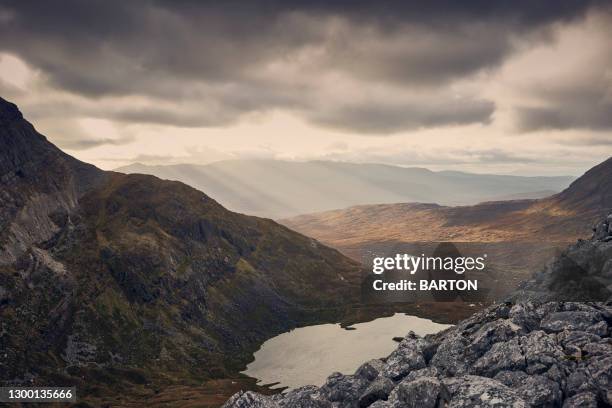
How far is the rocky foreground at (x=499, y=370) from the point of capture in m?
34.2

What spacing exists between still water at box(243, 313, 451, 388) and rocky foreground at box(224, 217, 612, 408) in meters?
91.6

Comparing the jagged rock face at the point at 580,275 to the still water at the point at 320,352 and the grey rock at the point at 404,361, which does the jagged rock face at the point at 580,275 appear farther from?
the still water at the point at 320,352

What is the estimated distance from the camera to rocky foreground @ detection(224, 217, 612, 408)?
1348 inches

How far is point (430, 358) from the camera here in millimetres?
48688

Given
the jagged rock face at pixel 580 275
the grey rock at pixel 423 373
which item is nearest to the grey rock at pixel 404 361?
the grey rock at pixel 423 373

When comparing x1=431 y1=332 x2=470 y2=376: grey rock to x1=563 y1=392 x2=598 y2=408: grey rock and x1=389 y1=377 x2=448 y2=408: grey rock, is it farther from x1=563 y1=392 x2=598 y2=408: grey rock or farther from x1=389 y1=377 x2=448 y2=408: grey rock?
x1=563 y1=392 x2=598 y2=408: grey rock

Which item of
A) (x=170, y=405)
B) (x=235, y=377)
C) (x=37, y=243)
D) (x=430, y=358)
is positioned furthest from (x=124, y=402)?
(x=430, y=358)

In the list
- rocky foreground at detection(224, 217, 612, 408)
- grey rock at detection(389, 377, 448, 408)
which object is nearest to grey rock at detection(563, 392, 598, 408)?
rocky foreground at detection(224, 217, 612, 408)

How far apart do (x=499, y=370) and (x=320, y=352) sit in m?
136

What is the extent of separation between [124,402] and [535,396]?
127 m

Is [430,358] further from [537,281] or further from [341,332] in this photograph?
[341,332]

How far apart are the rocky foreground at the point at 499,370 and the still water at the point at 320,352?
91.6 meters

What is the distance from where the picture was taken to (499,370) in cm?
3978

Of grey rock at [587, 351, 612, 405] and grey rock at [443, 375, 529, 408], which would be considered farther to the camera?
grey rock at [587, 351, 612, 405]
